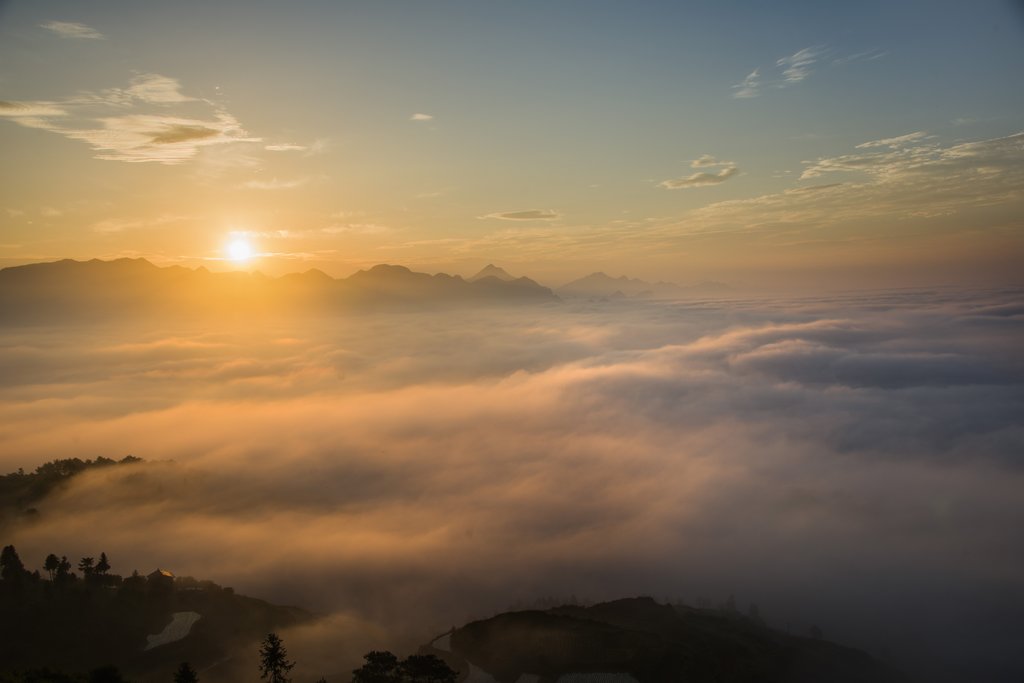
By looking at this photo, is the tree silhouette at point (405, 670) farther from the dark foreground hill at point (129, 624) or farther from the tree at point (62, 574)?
the tree at point (62, 574)

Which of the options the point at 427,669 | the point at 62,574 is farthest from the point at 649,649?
the point at 62,574

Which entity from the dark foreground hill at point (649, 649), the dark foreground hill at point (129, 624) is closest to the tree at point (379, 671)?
the dark foreground hill at point (649, 649)

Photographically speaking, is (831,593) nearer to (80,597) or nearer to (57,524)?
(80,597)

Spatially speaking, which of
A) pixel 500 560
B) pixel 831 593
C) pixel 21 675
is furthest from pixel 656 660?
pixel 831 593

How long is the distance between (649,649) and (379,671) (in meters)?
42.2

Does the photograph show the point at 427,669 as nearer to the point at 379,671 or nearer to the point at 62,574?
the point at 379,671

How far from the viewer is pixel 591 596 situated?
465 feet

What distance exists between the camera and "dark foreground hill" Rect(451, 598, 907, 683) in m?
73.8

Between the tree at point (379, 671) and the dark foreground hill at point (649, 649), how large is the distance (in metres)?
18.8

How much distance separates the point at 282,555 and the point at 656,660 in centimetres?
12020

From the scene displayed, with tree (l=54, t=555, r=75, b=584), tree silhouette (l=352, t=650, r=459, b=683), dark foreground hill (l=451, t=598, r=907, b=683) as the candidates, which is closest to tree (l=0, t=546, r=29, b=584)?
tree (l=54, t=555, r=75, b=584)

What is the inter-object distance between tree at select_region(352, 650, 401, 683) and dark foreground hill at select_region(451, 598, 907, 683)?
18775 millimetres

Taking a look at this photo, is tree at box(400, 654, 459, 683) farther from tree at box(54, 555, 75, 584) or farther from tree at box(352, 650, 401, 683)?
tree at box(54, 555, 75, 584)

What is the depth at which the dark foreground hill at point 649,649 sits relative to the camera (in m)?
73.8
